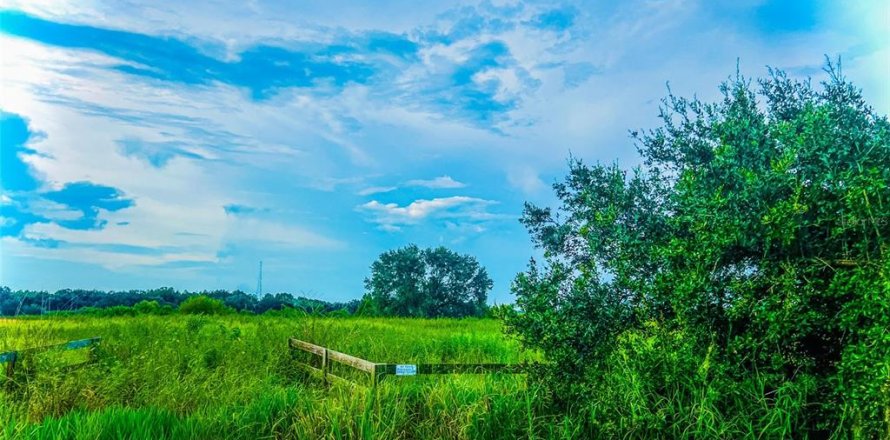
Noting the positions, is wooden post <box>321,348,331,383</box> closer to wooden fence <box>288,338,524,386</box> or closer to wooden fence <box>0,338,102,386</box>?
wooden fence <box>288,338,524,386</box>

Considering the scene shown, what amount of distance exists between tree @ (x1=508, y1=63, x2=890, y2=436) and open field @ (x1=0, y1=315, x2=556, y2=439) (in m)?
0.97

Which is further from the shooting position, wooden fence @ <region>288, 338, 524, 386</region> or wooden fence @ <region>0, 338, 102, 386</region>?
wooden fence @ <region>0, 338, 102, 386</region>

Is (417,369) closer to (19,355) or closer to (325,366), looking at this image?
(325,366)

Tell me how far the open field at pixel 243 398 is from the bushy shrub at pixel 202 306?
19921 millimetres

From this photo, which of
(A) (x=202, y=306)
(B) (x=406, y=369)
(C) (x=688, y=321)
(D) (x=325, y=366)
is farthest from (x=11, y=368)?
(A) (x=202, y=306)

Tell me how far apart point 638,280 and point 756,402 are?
172 cm

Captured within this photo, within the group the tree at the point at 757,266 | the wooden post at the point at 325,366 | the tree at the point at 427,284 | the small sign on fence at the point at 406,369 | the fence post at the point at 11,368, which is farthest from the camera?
the tree at the point at 427,284

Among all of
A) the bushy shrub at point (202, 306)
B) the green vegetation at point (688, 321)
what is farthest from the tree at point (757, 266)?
the bushy shrub at point (202, 306)

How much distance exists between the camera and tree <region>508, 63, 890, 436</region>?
6.27 metres

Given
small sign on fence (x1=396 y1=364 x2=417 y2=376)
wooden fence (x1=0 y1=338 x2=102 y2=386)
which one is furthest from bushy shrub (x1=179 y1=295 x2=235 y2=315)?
small sign on fence (x1=396 y1=364 x2=417 y2=376)

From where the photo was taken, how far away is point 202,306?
33.9 metres

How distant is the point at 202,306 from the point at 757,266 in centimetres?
3130

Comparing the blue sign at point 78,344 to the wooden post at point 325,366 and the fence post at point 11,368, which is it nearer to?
the fence post at point 11,368

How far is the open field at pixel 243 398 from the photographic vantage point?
742cm
